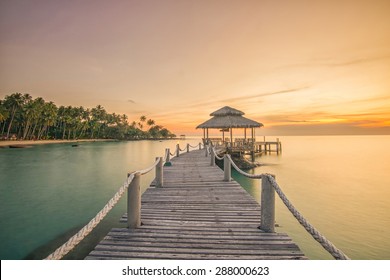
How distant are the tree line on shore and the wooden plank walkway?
49.8 metres

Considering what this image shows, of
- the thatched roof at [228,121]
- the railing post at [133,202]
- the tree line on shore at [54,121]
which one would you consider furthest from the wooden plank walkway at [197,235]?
the tree line on shore at [54,121]

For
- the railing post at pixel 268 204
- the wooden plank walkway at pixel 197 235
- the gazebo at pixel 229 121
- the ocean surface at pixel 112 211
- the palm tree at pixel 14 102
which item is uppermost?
the palm tree at pixel 14 102

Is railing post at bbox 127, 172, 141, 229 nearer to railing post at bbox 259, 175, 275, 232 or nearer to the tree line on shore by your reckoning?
railing post at bbox 259, 175, 275, 232

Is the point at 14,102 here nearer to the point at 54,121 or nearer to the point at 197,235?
the point at 54,121

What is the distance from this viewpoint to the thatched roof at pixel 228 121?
17047mm

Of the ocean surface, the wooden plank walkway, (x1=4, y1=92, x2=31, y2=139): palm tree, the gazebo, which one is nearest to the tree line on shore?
(x1=4, y1=92, x2=31, y2=139): palm tree

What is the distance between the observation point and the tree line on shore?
146ft

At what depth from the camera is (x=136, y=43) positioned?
19.0 ft

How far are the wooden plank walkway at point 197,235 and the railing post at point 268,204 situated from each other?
14 cm

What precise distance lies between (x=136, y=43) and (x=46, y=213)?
756cm

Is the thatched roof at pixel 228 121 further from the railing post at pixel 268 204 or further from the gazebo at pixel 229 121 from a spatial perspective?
the railing post at pixel 268 204

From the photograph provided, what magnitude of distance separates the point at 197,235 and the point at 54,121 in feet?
209

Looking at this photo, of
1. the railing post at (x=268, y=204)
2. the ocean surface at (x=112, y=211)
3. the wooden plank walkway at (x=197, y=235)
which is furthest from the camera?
the ocean surface at (x=112, y=211)

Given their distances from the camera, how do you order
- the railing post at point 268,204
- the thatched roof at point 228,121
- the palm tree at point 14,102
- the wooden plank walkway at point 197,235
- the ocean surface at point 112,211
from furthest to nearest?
1. the palm tree at point 14,102
2. the thatched roof at point 228,121
3. the ocean surface at point 112,211
4. the railing post at point 268,204
5. the wooden plank walkway at point 197,235
